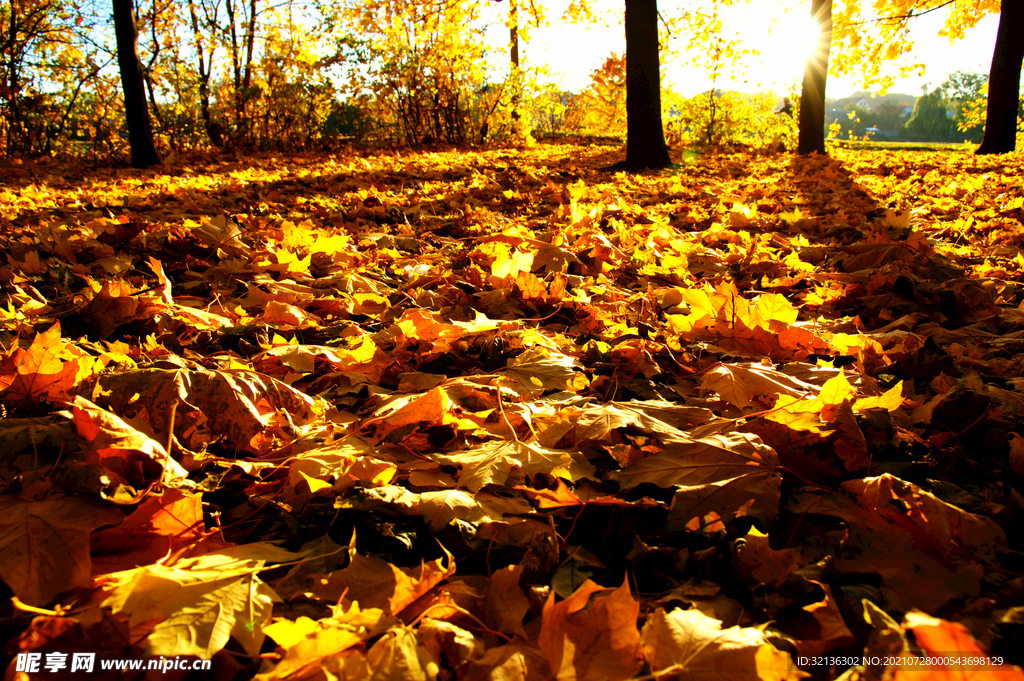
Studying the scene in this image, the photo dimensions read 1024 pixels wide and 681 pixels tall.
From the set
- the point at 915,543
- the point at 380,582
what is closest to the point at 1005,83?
the point at 915,543

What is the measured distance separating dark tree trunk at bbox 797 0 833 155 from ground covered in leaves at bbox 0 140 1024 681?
8251 millimetres

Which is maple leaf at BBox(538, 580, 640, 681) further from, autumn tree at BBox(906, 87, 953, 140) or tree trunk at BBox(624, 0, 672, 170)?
autumn tree at BBox(906, 87, 953, 140)

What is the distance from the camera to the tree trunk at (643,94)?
682cm

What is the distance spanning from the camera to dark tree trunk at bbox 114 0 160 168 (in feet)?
21.7

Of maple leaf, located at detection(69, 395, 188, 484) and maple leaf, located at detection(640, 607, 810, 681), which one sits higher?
maple leaf, located at detection(69, 395, 188, 484)

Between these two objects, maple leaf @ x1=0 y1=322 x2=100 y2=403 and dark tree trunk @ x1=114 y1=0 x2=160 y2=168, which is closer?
maple leaf @ x1=0 y1=322 x2=100 y2=403

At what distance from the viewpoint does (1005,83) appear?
348 inches

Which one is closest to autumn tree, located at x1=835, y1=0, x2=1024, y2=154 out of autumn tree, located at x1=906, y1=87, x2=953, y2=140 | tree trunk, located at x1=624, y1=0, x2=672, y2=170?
tree trunk, located at x1=624, y1=0, x2=672, y2=170

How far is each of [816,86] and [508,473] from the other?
1124 centimetres

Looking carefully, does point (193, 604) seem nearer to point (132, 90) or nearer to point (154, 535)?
point (154, 535)

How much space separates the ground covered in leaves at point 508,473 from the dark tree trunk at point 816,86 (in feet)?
27.1

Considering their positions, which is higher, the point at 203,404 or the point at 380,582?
the point at 203,404

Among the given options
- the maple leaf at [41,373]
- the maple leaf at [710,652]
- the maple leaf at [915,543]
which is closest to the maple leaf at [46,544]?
the maple leaf at [41,373]

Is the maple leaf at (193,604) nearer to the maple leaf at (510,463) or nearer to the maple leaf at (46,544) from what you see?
the maple leaf at (46,544)
